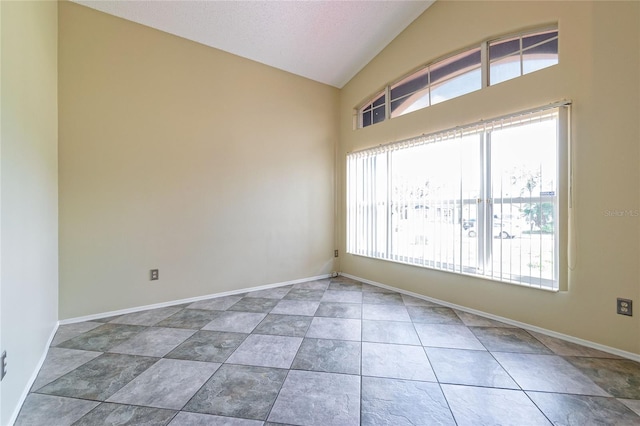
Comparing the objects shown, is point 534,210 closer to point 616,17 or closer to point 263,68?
point 616,17

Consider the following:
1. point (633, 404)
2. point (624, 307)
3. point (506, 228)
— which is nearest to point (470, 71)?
point (506, 228)

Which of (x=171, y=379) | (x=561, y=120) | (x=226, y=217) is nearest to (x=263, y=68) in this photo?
(x=226, y=217)

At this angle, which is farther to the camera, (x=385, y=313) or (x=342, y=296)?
(x=342, y=296)

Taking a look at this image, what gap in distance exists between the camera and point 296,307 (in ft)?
9.76

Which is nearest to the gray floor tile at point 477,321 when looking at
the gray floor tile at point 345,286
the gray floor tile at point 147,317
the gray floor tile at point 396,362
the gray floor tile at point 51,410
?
the gray floor tile at point 396,362

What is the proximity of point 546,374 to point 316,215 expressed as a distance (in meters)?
3.09

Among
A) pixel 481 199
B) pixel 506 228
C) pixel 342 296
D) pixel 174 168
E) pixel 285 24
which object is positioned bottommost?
pixel 342 296

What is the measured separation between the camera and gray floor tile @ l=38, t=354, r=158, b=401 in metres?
1.55

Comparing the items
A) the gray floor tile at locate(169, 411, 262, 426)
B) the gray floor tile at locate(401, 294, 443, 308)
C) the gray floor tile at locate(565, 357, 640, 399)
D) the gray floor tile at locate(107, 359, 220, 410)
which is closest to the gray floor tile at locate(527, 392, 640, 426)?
the gray floor tile at locate(565, 357, 640, 399)

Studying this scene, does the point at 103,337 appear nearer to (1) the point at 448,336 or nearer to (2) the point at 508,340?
(1) the point at 448,336

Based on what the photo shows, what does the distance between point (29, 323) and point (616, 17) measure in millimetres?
4626

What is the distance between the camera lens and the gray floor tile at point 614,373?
1534 millimetres

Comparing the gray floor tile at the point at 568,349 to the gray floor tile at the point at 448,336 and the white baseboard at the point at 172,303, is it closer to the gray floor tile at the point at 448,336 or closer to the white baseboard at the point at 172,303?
the gray floor tile at the point at 448,336

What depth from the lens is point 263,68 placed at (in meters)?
3.63
